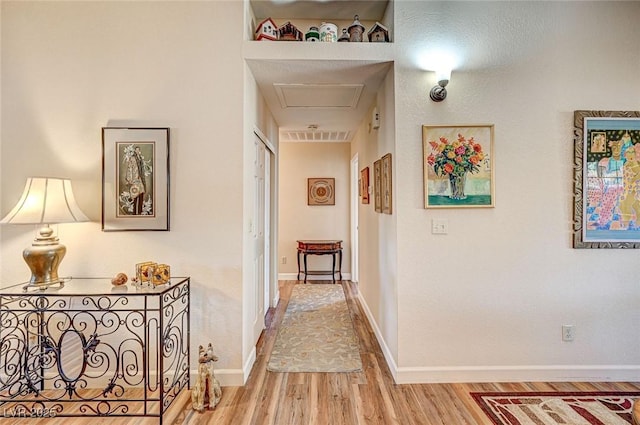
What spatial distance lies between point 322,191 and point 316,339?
3.09 m

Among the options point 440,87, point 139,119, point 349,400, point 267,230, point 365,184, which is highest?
point 440,87

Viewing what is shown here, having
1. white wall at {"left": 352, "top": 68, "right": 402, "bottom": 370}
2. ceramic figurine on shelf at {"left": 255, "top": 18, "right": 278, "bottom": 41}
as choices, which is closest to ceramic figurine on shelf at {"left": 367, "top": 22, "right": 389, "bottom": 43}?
white wall at {"left": 352, "top": 68, "right": 402, "bottom": 370}

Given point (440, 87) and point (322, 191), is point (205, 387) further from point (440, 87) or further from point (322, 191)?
point (322, 191)

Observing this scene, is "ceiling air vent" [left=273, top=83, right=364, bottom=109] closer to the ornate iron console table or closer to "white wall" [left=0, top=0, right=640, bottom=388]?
"white wall" [left=0, top=0, right=640, bottom=388]

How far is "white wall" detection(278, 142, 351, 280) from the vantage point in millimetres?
5852

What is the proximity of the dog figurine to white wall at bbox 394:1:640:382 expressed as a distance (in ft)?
4.31

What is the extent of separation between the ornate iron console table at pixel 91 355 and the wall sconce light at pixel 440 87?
2202mm

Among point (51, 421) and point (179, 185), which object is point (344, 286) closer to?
point (179, 185)

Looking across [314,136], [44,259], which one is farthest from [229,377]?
[314,136]

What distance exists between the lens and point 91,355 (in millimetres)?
2312

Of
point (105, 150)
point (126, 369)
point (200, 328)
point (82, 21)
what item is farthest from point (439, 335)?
point (82, 21)

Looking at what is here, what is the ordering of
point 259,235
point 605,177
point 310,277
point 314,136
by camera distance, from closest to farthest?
1. point 605,177
2. point 259,235
3. point 314,136
4. point 310,277

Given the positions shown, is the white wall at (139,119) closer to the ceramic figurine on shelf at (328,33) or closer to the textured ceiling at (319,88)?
the textured ceiling at (319,88)

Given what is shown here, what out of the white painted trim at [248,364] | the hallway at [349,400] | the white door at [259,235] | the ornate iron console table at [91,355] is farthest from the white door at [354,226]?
the ornate iron console table at [91,355]
